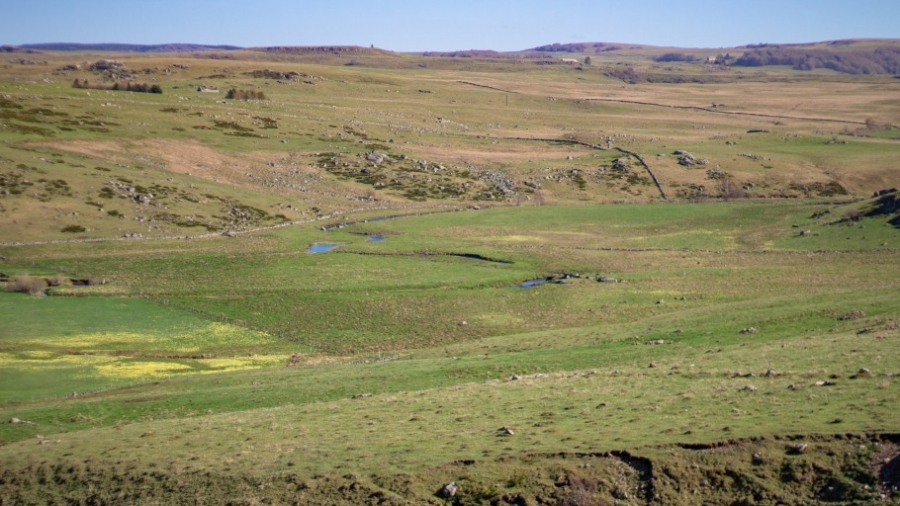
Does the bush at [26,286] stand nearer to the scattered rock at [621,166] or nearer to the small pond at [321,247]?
the small pond at [321,247]

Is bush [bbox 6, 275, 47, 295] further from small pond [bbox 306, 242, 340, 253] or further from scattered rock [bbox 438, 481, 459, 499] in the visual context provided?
scattered rock [bbox 438, 481, 459, 499]

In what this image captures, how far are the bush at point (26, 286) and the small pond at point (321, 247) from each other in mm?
19674

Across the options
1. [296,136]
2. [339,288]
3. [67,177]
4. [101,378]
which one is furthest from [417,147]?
[101,378]

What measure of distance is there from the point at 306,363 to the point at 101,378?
8.45 meters

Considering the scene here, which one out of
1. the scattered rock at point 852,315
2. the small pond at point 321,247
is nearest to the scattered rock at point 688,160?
the small pond at point 321,247

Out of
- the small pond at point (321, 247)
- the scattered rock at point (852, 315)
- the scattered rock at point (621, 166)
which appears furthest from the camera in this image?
the scattered rock at point (621, 166)

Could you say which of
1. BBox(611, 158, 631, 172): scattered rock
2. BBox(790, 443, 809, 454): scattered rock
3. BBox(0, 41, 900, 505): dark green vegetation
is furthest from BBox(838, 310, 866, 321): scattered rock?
BBox(611, 158, 631, 172): scattered rock

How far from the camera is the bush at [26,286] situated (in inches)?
2082

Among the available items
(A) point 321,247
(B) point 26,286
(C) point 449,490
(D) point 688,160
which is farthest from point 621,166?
(C) point 449,490

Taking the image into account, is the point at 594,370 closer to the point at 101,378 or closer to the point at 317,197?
the point at 101,378

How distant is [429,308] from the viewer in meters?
51.7

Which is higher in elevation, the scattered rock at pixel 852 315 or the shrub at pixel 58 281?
the scattered rock at pixel 852 315

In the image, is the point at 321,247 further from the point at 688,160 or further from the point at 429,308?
the point at 688,160

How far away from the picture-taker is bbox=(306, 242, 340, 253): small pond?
2680 inches
